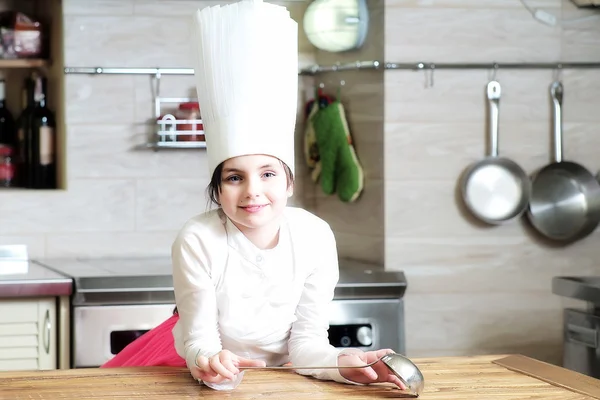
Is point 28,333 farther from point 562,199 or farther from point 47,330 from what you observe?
point 562,199

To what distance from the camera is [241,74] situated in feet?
4.00

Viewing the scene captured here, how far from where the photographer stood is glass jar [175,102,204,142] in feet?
8.47

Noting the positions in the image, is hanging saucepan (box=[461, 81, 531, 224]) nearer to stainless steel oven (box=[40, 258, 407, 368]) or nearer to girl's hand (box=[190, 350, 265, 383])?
stainless steel oven (box=[40, 258, 407, 368])

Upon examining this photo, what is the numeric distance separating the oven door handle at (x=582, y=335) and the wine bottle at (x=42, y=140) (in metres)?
1.50

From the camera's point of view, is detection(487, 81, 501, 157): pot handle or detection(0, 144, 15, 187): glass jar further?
Result: detection(0, 144, 15, 187): glass jar

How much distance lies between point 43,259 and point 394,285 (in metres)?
1.00

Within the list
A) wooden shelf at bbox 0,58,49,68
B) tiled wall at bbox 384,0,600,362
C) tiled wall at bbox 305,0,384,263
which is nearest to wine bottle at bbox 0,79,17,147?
wooden shelf at bbox 0,58,49,68

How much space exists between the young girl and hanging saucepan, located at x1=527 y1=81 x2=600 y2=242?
122cm

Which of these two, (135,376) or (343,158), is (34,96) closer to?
(343,158)

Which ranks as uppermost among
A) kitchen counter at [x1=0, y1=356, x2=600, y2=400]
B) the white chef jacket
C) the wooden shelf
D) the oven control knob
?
the wooden shelf

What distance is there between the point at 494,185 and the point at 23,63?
1337mm

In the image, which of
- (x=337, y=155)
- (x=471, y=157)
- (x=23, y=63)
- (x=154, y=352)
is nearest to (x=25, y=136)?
(x=23, y=63)

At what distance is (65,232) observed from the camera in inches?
104

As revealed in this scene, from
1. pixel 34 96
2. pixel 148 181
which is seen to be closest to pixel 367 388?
pixel 148 181
